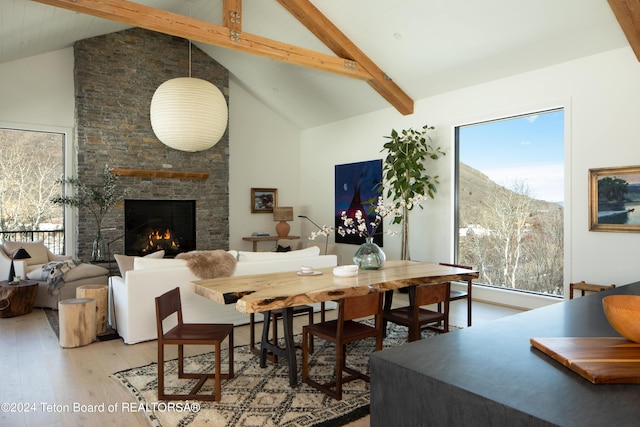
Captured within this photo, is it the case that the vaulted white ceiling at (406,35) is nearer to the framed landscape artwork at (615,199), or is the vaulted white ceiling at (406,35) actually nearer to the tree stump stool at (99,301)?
the framed landscape artwork at (615,199)

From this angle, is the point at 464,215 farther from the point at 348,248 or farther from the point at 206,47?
the point at 206,47

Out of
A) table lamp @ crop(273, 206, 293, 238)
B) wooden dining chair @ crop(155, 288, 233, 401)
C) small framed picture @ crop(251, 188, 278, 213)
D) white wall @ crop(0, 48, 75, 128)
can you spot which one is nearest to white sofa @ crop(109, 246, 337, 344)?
wooden dining chair @ crop(155, 288, 233, 401)

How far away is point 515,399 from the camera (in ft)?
2.68

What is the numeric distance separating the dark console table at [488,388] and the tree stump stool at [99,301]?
4095 millimetres

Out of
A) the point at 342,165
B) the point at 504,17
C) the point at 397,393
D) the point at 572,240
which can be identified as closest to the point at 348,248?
the point at 342,165

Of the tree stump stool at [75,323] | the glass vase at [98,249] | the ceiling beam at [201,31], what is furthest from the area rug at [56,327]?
the ceiling beam at [201,31]

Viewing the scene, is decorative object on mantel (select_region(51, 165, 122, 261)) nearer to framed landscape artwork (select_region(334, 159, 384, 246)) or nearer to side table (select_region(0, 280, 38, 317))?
side table (select_region(0, 280, 38, 317))

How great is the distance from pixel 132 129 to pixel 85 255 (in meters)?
2.26

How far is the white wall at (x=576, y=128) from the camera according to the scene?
4.65 m

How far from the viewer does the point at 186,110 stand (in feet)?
19.1

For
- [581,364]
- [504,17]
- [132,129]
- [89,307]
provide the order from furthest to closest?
[132,129], [504,17], [89,307], [581,364]

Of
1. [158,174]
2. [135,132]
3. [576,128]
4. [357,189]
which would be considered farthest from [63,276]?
[576,128]

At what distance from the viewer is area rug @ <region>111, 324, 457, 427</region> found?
264 cm

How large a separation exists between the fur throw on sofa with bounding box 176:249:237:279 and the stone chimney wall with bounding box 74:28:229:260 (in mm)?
3814
